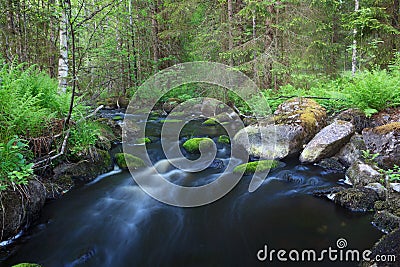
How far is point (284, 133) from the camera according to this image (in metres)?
6.99

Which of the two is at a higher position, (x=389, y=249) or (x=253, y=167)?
(x=253, y=167)

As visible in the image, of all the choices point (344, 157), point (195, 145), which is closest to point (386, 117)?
point (344, 157)

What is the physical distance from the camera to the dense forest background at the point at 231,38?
8555 mm

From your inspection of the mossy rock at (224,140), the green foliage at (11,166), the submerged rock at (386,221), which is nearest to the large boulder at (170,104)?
the mossy rock at (224,140)

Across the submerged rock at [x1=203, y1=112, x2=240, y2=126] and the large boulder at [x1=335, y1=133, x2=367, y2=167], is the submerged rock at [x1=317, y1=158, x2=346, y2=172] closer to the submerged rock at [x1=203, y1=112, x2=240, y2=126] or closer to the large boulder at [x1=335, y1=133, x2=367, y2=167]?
the large boulder at [x1=335, y1=133, x2=367, y2=167]

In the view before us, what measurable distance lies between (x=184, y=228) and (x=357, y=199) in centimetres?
294

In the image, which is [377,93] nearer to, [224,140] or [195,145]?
[224,140]

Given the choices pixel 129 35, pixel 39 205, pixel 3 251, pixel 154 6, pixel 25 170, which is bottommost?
pixel 3 251

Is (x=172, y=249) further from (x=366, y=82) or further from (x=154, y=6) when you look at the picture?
(x=154, y=6)

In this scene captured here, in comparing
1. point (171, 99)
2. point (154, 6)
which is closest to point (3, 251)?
point (171, 99)

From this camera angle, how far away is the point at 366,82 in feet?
21.2

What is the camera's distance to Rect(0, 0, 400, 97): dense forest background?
28.1ft

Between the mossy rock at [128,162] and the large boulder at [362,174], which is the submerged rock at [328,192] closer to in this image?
the large boulder at [362,174]

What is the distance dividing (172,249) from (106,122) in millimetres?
6604
